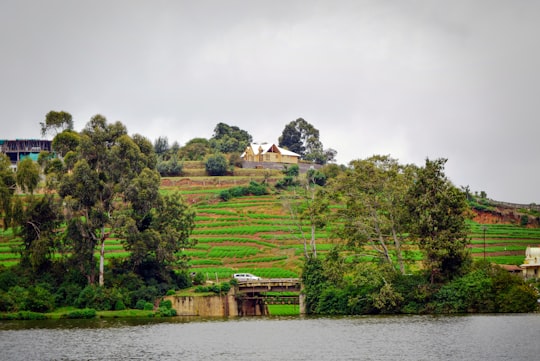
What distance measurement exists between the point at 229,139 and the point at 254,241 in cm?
6715

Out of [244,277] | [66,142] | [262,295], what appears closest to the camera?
[262,295]

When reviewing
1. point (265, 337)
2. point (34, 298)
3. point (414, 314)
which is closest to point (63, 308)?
point (34, 298)

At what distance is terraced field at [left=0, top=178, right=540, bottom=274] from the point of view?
97875 millimetres

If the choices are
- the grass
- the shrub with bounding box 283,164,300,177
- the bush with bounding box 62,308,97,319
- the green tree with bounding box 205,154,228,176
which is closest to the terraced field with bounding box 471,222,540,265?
the grass

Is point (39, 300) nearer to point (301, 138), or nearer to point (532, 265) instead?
point (532, 265)

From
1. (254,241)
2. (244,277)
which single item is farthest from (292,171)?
(244,277)

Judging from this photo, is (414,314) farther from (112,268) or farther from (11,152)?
(11,152)

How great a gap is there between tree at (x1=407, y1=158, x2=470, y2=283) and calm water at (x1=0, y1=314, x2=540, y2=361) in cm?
730

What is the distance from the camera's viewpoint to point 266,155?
163 metres

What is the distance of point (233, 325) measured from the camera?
66.5 m

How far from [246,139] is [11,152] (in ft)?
185

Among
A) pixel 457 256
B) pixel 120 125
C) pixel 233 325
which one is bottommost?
pixel 233 325

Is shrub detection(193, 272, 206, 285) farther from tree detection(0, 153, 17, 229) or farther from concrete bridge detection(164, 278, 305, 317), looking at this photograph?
tree detection(0, 153, 17, 229)

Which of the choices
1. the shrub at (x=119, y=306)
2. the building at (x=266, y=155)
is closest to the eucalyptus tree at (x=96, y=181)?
the shrub at (x=119, y=306)
